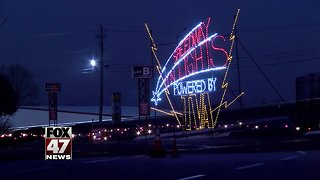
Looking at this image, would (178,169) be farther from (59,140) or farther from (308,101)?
(308,101)

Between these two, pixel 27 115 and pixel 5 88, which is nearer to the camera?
pixel 5 88

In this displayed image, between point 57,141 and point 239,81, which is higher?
point 239,81

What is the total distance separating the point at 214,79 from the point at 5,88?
18.3 meters

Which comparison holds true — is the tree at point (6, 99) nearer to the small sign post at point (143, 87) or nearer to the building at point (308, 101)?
the small sign post at point (143, 87)

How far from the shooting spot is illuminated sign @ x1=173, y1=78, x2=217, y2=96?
60031 mm

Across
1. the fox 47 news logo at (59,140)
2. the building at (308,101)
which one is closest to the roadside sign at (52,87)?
the building at (308,101)

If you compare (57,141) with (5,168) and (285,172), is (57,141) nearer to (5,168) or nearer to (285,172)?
(5,168)

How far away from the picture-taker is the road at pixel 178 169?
1897cm

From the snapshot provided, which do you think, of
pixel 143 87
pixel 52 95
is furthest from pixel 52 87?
pixel 143 87

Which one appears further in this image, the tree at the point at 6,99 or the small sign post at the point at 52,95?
the tree at the point at 6,99

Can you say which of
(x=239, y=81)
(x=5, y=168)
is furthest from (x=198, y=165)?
(x=239, y=81)

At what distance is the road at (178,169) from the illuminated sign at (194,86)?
112 ft

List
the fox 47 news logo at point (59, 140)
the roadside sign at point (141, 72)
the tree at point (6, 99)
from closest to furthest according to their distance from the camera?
the fox 47 news logo at point (59, 140)
the roadside sign at point (141, 72)
the tree at point (6, 99)

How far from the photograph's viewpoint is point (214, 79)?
5997 cm
